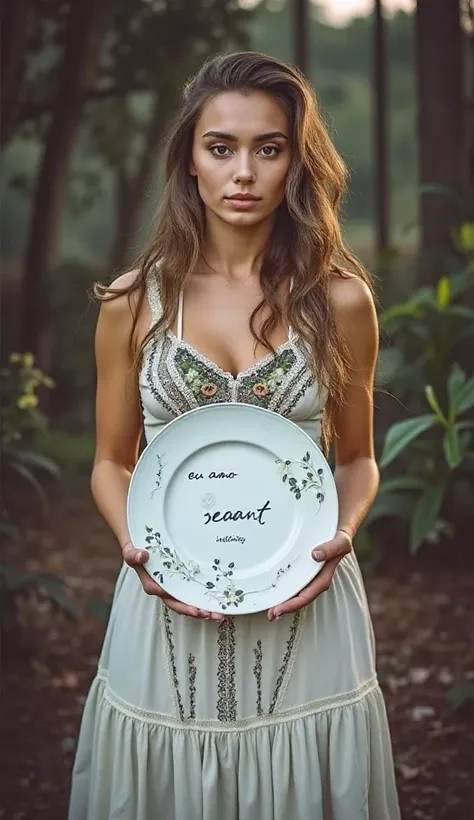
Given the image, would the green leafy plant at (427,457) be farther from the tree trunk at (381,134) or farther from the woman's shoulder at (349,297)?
the tree trunk at (381,134)

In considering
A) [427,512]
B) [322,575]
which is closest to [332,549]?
[322,575]

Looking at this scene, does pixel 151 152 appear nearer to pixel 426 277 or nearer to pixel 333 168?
pixel 426 277

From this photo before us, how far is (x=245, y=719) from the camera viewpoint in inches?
74.4

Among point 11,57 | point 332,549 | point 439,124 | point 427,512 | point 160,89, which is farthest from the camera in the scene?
point 160,89

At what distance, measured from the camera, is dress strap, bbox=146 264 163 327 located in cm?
191

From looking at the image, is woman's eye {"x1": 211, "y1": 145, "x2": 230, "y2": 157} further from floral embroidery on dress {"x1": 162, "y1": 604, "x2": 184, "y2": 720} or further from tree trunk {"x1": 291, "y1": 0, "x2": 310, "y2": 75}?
tree trunk {"x1": 291, "y1": 0, "x2": 310, "y2": 75}

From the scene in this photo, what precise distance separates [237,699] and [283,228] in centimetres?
80

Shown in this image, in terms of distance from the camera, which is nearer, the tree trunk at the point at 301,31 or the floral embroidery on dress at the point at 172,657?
the floral embroidery on dress at the point at 172,657

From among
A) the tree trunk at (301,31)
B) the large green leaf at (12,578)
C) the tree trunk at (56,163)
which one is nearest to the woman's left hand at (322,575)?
the large green leaf at (12,578)

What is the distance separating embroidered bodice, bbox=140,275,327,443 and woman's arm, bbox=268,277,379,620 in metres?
0.11

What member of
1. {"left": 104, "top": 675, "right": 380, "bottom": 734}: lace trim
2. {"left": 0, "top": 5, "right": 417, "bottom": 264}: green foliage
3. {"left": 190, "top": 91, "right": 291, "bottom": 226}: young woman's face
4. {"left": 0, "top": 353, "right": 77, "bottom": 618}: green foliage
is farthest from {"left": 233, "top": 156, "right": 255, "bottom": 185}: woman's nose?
{"left": 0, "top": 5, "right": 417, "bottom": 264}: green foliage

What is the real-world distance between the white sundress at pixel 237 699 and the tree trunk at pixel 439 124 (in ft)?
8.03

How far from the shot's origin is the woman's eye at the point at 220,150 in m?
1.84

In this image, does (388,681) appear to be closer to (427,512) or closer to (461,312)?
(427,512)
